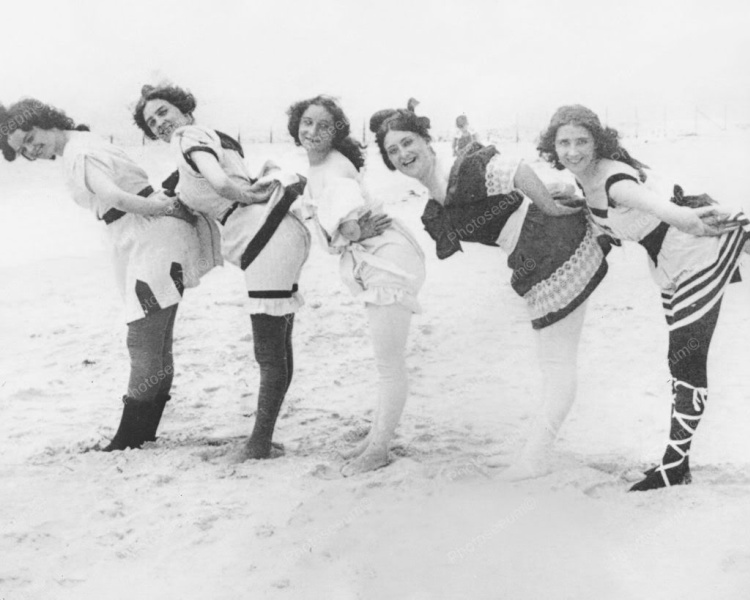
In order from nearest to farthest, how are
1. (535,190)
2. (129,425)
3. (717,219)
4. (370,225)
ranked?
(717,219)
(535,190)
(370,225)
(129,425)

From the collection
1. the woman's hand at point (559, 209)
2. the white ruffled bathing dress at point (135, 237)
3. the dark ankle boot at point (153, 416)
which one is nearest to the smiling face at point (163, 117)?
the white ruffled bathing dress at point (135, 237)

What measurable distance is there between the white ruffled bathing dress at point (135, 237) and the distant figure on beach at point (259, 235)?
212 millimetres

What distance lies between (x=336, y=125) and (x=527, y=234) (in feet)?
3.05

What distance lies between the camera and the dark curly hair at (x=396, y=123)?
2.93 m

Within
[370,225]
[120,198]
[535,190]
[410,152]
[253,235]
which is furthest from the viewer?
[120,198]

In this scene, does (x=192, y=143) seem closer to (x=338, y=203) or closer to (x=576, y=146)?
(x=338, y=203)

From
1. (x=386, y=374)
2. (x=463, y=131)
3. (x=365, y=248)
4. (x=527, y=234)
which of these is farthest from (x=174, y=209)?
(x=463, y=131)

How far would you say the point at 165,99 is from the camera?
3.42 meters

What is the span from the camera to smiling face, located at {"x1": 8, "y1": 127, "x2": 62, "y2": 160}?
11.2ft

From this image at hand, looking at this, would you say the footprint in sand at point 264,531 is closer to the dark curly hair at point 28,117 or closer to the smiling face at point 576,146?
the smiling face at point 576,146

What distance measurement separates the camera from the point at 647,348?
514 centimetres

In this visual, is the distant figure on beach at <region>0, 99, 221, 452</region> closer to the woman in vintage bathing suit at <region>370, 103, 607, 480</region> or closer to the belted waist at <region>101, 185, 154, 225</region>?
the belted waist at <region>101, 185, 154, 225</region>

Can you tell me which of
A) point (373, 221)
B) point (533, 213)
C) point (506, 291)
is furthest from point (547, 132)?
point (506, 291)

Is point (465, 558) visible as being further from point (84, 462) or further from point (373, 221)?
point (84, 462)
